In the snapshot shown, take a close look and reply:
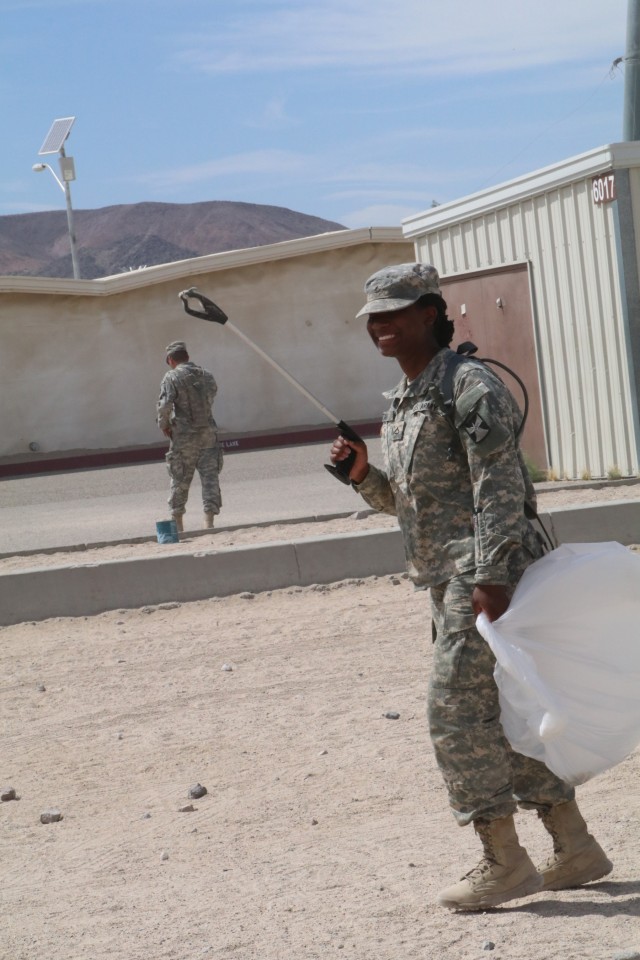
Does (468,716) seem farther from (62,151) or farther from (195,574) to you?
(62,151)

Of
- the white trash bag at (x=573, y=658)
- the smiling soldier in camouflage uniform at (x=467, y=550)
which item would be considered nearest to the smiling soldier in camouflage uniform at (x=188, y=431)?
the smiling soldier in camouflage uniform at (x=467, y=550)

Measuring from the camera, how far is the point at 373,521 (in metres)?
11.1

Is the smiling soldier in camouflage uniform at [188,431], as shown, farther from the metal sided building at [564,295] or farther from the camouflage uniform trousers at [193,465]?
the metal sided building at [564,295]

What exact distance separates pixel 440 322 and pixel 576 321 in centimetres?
937

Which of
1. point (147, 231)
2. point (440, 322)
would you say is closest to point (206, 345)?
point (440, 322)

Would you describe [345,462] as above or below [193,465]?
above

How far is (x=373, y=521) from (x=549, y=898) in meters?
7.36

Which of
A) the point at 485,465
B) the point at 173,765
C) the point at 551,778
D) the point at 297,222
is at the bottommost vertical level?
the point at 173,765

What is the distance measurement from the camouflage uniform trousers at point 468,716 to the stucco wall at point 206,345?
2256 centimetres

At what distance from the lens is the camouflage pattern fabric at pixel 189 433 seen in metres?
12.2

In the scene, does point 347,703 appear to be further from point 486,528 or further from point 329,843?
point 486,528

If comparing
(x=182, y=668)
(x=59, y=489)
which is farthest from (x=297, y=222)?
(x=182, y=668)

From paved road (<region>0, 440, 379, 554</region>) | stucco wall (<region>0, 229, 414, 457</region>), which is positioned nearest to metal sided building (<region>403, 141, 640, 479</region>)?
paved road (<region>0, 440, 379, 554</region>)

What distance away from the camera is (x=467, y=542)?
144 inches
